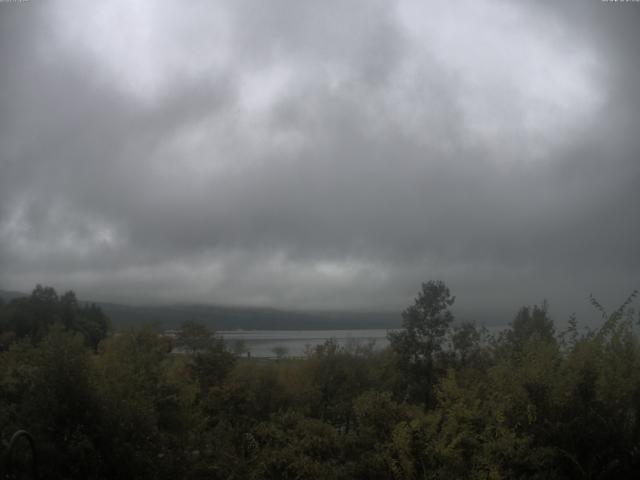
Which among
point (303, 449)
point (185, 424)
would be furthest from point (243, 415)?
point (303, 449)

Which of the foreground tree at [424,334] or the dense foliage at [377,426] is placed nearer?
the dense foliage at [377,426]

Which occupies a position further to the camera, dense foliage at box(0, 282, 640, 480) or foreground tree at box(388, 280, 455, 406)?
foreground tree at box(388, 280, 455, 406)

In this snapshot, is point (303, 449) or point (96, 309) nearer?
point (303, 449)

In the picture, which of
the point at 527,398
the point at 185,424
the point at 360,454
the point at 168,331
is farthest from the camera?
the point at 168,331

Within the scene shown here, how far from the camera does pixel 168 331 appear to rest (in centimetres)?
4450

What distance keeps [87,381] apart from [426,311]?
98.7ft

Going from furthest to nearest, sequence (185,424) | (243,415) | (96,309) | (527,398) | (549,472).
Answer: (96,309)
(243,415)
(185,424)
(527,398)
(549,472)

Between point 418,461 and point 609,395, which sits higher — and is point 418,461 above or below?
below

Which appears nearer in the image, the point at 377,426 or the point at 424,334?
the point at 377,426

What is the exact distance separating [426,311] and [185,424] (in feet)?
77.8

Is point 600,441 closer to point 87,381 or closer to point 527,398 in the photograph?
point 527,398

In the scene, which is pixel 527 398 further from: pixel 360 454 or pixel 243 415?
pixel 243 415

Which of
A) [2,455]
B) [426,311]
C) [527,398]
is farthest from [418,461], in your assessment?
[426,311]

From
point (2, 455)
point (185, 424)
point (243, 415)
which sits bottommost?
point (243, 415)
